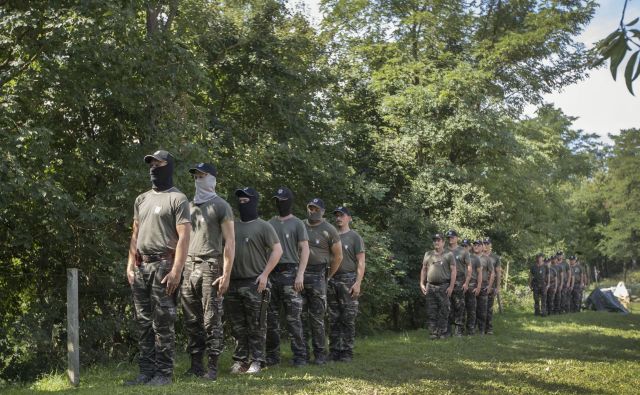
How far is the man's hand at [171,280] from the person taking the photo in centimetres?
725

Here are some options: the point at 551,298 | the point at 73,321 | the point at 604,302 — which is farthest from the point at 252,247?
the point at 604,302

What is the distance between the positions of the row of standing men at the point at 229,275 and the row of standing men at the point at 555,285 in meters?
16.8

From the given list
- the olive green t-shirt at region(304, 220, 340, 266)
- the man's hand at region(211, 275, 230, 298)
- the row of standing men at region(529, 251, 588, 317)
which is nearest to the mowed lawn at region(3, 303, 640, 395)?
the man's hand at region(211, 275, 230, 298)

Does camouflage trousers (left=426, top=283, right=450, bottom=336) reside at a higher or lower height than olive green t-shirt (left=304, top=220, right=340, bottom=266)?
lower

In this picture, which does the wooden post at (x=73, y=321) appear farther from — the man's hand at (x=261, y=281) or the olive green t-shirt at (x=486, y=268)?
the olive green t-shirt at (x=486, y=268)

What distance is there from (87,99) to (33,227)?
2299 mm

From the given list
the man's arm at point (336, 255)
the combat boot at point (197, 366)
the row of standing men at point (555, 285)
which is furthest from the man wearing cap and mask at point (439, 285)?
the row of standing men at point (555, 285)

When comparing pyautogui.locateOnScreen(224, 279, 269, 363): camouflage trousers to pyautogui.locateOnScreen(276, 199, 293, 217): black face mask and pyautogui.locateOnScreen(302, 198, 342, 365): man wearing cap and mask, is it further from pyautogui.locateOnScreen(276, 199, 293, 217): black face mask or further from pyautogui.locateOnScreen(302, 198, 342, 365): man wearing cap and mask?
pyautogui.locateOnScreen(302, 198, 342, 365): man wearing cap and mask

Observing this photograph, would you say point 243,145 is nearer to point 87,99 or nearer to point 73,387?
point 87,99

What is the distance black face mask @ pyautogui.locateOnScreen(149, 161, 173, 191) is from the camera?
24.5 feet

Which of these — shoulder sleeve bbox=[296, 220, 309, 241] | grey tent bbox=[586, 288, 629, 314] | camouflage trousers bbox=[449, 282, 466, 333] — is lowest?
grey tent bbox=[586, 288, 629, 314]

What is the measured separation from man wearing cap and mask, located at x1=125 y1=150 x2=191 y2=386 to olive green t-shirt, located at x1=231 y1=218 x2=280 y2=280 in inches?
55.8

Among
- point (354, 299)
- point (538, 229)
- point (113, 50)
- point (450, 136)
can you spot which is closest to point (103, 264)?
point (113, 50)

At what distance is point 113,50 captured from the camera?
1209 cm
